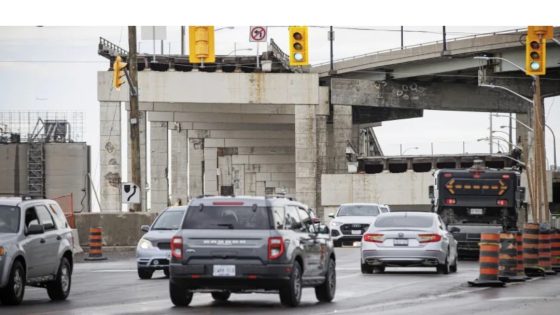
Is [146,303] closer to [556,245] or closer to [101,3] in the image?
[101,3]

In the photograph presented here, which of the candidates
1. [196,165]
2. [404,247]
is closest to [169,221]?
[404,247]

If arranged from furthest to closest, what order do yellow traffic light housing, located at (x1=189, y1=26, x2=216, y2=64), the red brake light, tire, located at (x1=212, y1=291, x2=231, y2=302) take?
yellow traffic light housing, located at (x1=189, y1=26, x2=216, y2=64) < tire, located at (x1=212, y1=291, x2=231, y2=302) < the red brake light

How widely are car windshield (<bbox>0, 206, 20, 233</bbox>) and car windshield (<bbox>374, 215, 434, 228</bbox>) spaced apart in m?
12.2

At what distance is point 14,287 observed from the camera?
67.7 feet

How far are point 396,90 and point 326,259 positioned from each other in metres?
61.1

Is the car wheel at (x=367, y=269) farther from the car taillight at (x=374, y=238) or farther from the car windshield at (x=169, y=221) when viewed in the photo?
the car windshield at (x=169, y=221)

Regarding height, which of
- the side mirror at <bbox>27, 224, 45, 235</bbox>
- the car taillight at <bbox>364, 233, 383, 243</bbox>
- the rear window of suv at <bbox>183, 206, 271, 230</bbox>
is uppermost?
Result: the rear window of suv at <bbox>183, 206, 271, 230</bbox>

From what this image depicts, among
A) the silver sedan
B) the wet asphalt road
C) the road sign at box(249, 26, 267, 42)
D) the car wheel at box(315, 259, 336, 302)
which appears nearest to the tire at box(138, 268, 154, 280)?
the wet asphalt road

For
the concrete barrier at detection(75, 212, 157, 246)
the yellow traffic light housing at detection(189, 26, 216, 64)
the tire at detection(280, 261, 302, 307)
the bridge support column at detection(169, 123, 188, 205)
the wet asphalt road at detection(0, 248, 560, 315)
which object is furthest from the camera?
the bridge support column at detection(169, 123, 188, 205)

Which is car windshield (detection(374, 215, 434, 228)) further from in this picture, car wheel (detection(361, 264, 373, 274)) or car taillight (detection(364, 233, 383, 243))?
car wheel (detection(361, 264, 373, 274))

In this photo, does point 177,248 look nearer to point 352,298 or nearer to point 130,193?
point 352,298

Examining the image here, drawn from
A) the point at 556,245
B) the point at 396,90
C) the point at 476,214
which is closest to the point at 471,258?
the point at 476,214

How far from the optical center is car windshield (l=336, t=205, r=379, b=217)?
171 feet

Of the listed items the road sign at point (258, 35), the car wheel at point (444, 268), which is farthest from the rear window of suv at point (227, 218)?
the road sign at point (258, 35)
